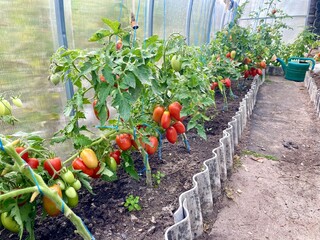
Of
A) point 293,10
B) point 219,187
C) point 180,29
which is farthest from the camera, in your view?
point 293,10

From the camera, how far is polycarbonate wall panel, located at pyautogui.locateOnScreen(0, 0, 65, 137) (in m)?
1.49

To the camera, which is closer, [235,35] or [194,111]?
[194,111]

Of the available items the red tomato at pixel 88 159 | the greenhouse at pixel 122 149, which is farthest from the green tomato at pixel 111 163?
the red tomato at pixel 88 159

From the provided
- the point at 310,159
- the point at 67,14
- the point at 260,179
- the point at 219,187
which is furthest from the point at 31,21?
the point at 310,159

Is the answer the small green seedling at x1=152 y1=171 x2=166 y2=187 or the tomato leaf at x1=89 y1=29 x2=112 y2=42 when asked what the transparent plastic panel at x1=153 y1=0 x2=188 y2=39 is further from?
the tomato leaf at x1=89 y1=29 x2=112 y2=42

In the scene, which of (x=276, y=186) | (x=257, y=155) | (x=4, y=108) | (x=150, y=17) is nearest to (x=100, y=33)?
(x=4, y=108)

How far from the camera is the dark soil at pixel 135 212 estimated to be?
4.48 feet

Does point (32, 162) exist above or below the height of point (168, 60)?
below

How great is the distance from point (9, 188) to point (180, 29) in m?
3.80

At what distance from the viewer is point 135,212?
153 cm

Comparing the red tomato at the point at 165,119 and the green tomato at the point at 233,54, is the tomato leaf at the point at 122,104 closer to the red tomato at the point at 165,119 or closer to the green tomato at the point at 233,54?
the red tomato at the point at 165,119

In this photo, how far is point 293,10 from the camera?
954cm

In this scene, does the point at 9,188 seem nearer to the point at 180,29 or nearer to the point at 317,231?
the point at 317,231

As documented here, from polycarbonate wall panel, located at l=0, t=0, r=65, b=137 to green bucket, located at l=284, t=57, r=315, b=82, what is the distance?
581 cm
